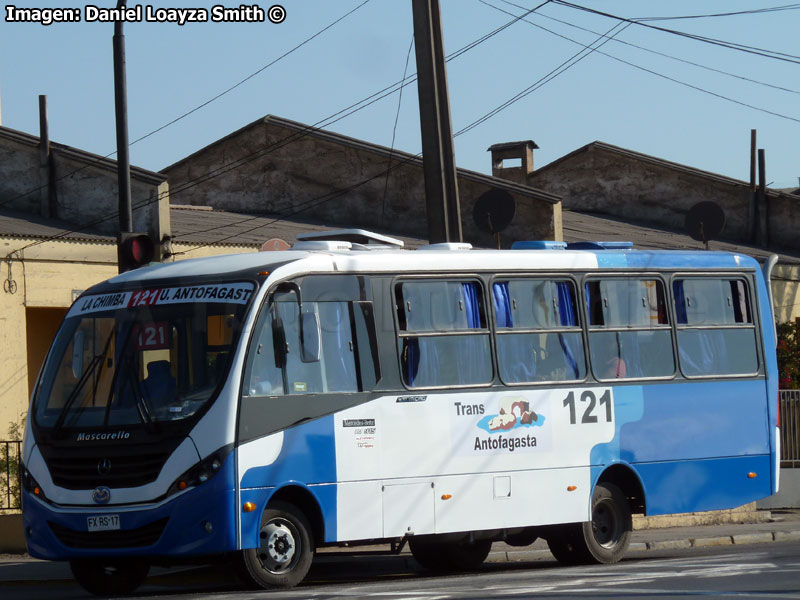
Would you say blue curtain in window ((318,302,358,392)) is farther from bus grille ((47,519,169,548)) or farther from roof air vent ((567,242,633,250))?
roof air vent ((567,242,633,250))

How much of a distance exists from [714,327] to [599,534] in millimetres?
2666

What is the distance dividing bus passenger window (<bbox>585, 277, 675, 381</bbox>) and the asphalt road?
200 centimetres

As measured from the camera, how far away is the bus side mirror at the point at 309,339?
1213cm

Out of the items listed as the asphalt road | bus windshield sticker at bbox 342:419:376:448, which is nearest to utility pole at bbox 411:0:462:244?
the asphalt road

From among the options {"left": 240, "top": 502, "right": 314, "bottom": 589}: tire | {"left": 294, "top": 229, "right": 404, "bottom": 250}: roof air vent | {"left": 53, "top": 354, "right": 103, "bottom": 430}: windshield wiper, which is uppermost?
{"left": 294, "top": 229, "right": 404, "bottom": 250}: roof air vent

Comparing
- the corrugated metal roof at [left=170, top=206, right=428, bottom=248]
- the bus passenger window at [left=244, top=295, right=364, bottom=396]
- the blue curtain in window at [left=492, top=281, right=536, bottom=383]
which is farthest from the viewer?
the corrugated metal roof at [left=170, top=206, right=428, bottom=248]

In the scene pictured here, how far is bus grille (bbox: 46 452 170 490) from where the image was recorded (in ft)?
38.1

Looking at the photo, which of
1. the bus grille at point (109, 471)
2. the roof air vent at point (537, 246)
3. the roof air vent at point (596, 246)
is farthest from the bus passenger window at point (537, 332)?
the bus grille at point (109, 471)

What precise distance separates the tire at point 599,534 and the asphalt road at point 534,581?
0.91ft

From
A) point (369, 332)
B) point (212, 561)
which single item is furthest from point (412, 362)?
point (212, 561)

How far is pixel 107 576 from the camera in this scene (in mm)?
12797

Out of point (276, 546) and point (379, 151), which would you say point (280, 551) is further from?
point (379, 151)

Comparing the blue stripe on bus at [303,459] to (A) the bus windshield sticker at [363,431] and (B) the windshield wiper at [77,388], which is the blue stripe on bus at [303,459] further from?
(B) the windshield wiper at [77,388]

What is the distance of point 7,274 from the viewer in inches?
842
